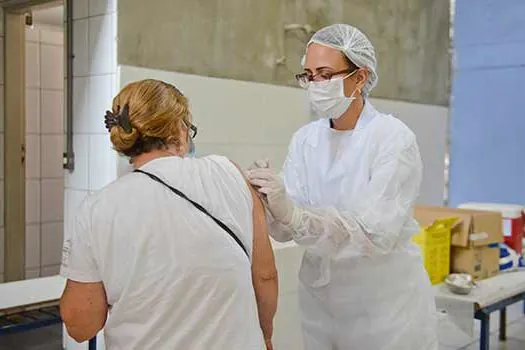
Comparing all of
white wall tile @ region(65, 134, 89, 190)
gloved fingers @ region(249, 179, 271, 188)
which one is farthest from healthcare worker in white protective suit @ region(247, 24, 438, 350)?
white wall tile @ region(65, 134, 89, 190)

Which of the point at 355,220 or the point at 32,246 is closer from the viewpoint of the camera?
the point at 355,220

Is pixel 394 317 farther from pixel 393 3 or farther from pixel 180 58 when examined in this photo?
pixel 393 3

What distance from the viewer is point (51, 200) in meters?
4.44

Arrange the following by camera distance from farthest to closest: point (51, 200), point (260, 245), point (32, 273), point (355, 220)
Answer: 1. point (51, 200)
2. point (32, 273)
3. point (355, 220)
4. point (260, 245)

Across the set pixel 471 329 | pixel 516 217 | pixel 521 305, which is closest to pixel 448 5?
pixel 516 217

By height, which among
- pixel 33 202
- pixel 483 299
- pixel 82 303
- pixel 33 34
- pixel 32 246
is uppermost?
pixel 33 34

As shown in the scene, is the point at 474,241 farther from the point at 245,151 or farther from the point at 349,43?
the point at 349,43

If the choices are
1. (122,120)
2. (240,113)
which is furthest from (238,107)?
(122,120)

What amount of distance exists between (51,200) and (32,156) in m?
0.37

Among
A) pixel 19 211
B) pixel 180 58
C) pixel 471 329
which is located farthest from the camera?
pixel 19 211

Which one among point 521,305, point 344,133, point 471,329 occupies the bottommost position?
point 521,305

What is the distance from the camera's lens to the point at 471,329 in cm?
249

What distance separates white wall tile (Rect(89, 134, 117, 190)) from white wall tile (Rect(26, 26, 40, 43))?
72.5 inches

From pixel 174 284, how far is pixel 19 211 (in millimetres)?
2838
